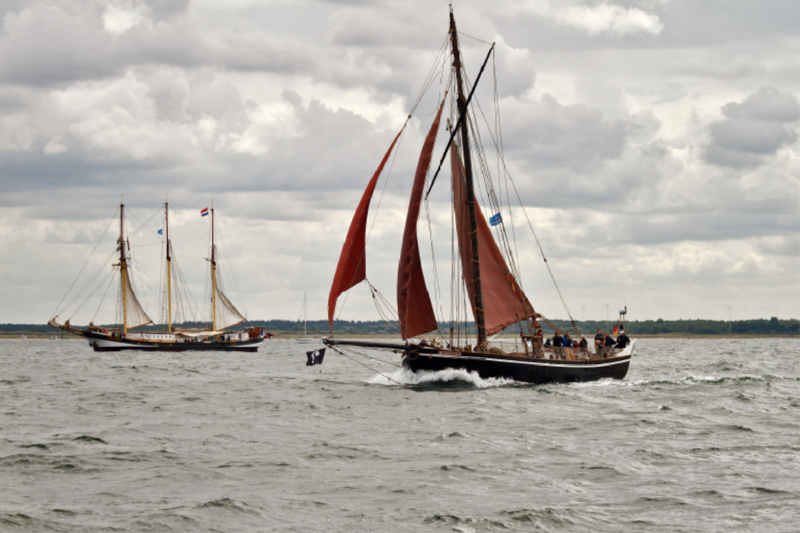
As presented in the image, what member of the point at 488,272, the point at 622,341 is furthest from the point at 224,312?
the point at 488,272

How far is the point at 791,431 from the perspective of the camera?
25594mm

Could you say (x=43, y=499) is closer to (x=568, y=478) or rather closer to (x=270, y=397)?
(x=568, y=478)

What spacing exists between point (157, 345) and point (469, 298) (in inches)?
3086

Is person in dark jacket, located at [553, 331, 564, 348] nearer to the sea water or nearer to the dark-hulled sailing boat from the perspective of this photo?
the dark-hulled sailing boat

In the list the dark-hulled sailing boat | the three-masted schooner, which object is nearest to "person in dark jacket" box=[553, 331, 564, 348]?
the dark-hulled sailing boat

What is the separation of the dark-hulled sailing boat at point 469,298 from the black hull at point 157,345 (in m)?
75.4

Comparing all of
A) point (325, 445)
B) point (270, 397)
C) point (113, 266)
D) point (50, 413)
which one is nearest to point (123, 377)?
point (270, 397)

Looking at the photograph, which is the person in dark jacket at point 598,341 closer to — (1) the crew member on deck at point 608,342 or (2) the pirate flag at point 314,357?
(1) the crew member on deck at point 608,342

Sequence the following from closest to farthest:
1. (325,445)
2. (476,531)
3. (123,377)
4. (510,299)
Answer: (476,531) < (325,445) < (510,299) < (123,377)

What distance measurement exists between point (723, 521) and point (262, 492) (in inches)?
340

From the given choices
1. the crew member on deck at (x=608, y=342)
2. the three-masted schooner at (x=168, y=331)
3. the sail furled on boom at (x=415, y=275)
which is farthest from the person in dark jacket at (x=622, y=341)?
the three-masted schooner at (x=168, y=331)

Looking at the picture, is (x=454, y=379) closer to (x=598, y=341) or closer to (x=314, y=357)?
(x=314, y=357)

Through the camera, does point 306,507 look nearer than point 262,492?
Yes

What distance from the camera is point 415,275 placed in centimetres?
3888
